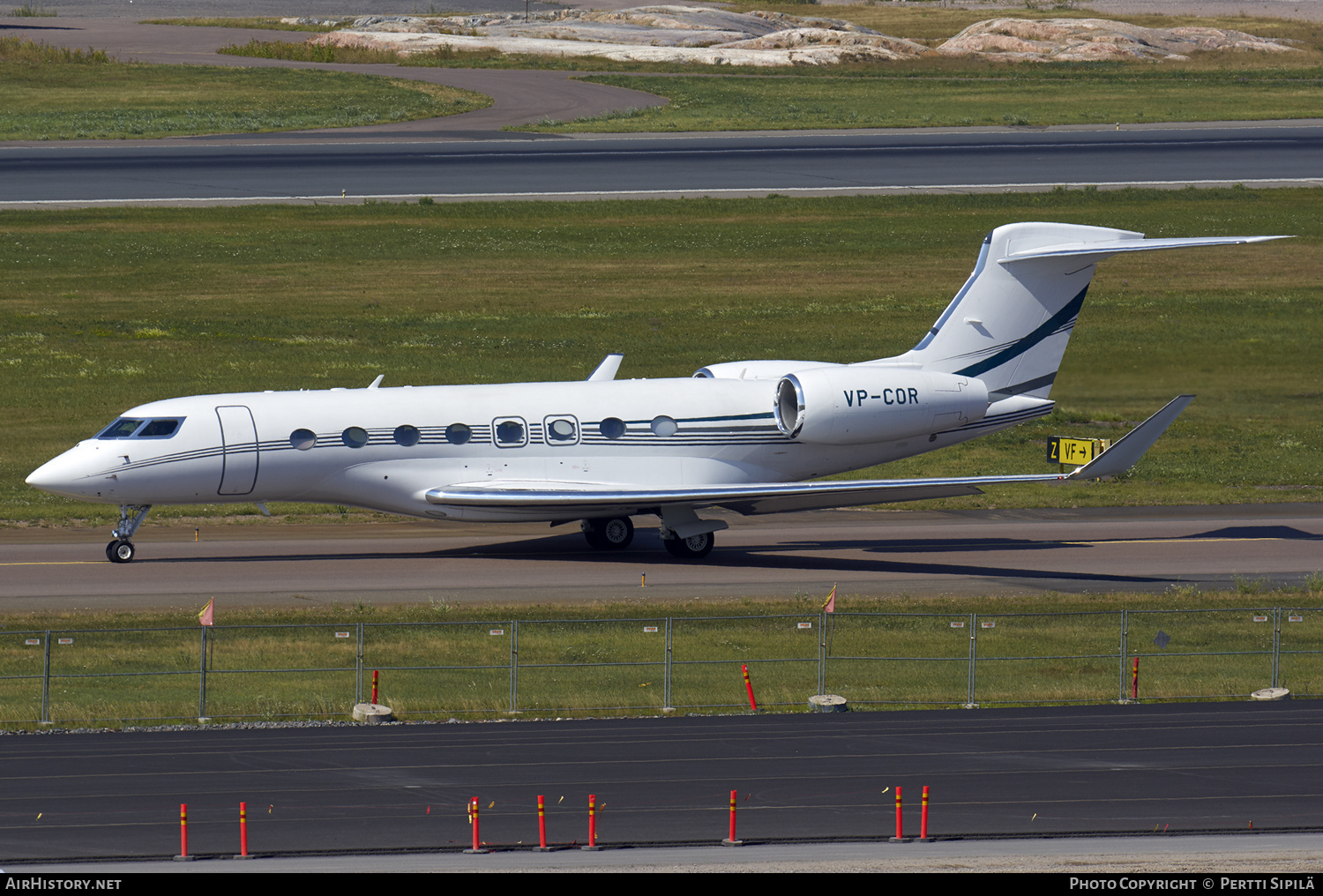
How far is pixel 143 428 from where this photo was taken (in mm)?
31516

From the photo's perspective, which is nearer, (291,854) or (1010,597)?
(291,854)

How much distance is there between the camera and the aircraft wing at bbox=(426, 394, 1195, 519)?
103 feet

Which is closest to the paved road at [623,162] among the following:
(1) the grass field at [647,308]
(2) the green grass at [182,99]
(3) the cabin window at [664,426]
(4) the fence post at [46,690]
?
(1) the grass field at [647,308]

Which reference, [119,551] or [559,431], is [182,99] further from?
[559,431]

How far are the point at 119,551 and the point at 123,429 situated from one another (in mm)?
2528

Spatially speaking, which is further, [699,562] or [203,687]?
[699,562]

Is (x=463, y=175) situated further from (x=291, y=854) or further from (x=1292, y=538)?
(x=291, y=854)

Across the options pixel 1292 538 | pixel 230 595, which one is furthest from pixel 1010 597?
pixel 230 595

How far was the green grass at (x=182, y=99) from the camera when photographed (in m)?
83.4

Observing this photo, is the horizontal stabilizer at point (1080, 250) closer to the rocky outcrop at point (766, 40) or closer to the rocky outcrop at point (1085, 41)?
the rocky outcrop at point (766, 40)

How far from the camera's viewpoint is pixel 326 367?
50.6m

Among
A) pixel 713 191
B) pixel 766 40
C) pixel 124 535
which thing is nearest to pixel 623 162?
pixel 713 191

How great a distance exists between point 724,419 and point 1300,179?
148 feet

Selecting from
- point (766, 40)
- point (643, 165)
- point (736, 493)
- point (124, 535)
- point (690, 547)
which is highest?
point (766, 40)
